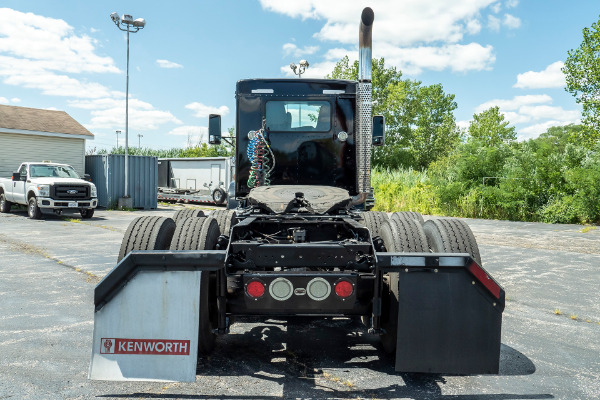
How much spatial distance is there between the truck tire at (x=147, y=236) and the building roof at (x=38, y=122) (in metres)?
23.3

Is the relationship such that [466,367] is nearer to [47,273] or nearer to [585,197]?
[47,273]

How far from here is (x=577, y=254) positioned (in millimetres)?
10531

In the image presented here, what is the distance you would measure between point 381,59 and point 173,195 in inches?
1442

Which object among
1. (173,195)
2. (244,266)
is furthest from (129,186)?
(244,266)

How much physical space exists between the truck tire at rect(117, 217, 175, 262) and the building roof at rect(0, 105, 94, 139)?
23269 mm

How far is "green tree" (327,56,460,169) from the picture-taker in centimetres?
5612

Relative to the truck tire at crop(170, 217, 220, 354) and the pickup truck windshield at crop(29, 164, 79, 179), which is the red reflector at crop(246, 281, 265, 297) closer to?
the truck tire at crop(170, 217, 220, 354)

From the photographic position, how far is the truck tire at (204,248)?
371 cm

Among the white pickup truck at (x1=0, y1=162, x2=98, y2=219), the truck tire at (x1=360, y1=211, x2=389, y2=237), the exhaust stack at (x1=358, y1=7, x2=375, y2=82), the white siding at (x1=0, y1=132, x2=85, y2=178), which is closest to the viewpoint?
the truck tire at (x1=360, y1=211, x2=389, y2=237)

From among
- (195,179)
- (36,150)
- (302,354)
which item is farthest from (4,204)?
(302,354)

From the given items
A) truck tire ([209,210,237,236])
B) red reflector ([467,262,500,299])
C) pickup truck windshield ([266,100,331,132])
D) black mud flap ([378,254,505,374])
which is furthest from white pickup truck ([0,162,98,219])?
red reflector ([467,262,500,299])

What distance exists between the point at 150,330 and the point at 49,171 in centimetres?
1756

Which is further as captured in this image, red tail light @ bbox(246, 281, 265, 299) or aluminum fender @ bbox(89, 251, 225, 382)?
red tail light @ bbox(246, 281, 265, 299)

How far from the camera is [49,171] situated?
18.6 metres
